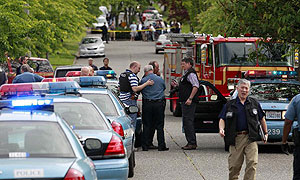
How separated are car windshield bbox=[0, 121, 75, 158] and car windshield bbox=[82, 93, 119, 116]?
4.87 m

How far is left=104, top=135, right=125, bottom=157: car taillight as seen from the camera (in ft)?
30.1

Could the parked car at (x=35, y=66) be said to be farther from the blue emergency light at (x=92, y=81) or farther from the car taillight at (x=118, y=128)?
the car taillight at (x=118, y=128)

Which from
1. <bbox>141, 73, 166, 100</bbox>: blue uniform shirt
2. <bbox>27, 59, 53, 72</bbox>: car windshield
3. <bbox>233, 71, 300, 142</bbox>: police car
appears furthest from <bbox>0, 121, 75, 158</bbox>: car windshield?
<bbox>27, 59, 53, 72</bbox>: car windshield

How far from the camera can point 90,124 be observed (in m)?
9.91

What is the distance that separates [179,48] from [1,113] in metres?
18.6

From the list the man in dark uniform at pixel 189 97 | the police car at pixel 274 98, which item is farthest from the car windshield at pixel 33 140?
the man in dark uniform at pixel 189 97

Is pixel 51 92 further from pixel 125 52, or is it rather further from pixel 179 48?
pixel 125 52

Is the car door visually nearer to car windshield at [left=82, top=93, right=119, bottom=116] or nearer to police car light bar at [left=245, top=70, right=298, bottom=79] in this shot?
police car light bar at [left=245, top=70, right=298, bottom=79]

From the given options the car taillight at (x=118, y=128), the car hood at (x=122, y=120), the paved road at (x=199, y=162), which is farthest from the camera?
the paved road at (x=199, y=162)

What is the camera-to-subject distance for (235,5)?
57.8 ft

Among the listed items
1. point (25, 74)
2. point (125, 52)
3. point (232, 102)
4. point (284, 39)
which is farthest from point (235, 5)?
point (125, 52)

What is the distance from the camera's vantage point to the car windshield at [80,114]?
390 inches

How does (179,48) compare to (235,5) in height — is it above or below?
below

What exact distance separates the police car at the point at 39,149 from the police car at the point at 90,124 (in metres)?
1.76
